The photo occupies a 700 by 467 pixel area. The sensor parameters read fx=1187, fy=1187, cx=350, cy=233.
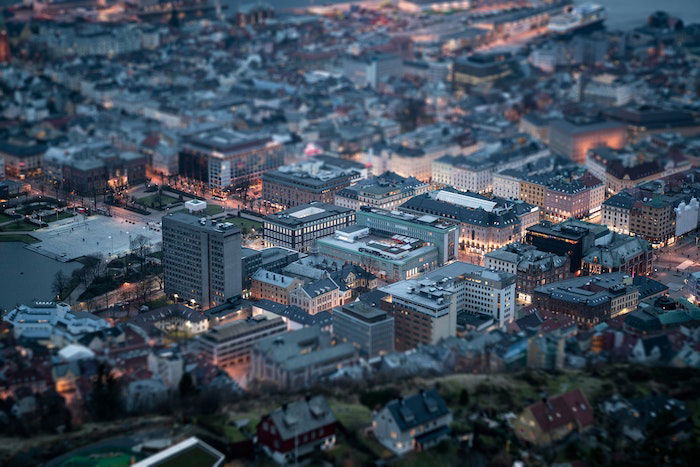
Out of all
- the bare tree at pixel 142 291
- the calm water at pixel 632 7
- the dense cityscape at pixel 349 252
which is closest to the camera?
the dense cityscape at pixel 349 252

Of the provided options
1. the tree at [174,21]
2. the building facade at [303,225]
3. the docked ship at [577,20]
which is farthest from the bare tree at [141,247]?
the docked ship at [577,20]

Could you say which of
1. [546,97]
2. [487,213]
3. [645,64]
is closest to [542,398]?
[487,213]

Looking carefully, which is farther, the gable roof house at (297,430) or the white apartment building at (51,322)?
the white apartment building at (51,322)

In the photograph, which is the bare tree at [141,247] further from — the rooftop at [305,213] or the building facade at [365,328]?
the building facade at [365,328]

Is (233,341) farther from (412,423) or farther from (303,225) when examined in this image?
(303,225)

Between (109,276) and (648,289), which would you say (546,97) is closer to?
(648,289)

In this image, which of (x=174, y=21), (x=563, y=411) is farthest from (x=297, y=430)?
(x=174, y=21)

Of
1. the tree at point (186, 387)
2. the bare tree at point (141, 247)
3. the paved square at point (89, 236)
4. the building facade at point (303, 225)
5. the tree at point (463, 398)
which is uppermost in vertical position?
the tree at point (463, 398)
